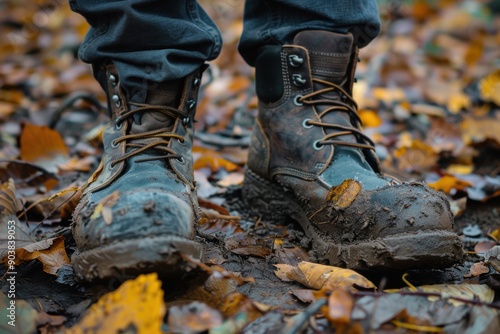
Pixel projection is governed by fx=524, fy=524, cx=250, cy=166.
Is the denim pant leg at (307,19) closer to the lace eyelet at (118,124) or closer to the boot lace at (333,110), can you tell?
the boot lace at (333,110)

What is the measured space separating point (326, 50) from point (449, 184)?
0.89 meters

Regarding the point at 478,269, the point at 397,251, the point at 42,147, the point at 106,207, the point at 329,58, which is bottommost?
the point at 42,147

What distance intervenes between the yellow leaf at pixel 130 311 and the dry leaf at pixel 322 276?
44 centimetres

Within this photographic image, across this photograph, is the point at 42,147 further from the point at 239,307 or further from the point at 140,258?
the point at 239,307

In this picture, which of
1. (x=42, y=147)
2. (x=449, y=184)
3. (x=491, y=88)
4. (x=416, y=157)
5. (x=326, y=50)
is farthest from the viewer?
(x=491, y=88)

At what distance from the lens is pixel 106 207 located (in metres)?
1.20

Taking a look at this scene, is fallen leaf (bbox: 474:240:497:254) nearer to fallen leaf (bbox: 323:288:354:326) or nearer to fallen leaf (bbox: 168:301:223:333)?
fallen leaf (bbox: 323:288:354:326)

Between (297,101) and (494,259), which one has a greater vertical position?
(297,101)

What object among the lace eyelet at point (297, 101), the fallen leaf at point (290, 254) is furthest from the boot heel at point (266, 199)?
the lace eyelet at point (297, 101)

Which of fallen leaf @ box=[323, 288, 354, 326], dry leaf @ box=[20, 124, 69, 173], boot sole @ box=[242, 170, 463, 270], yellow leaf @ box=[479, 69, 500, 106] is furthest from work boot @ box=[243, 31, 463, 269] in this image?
yellow leaf @ box=[479, 69, 500, 106]

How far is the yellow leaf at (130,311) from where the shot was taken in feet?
3.07

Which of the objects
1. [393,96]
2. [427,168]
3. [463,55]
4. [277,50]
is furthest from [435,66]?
[277,50]

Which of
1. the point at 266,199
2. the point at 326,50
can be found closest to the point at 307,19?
the point at 326,50

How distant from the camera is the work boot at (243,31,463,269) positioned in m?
1.30
